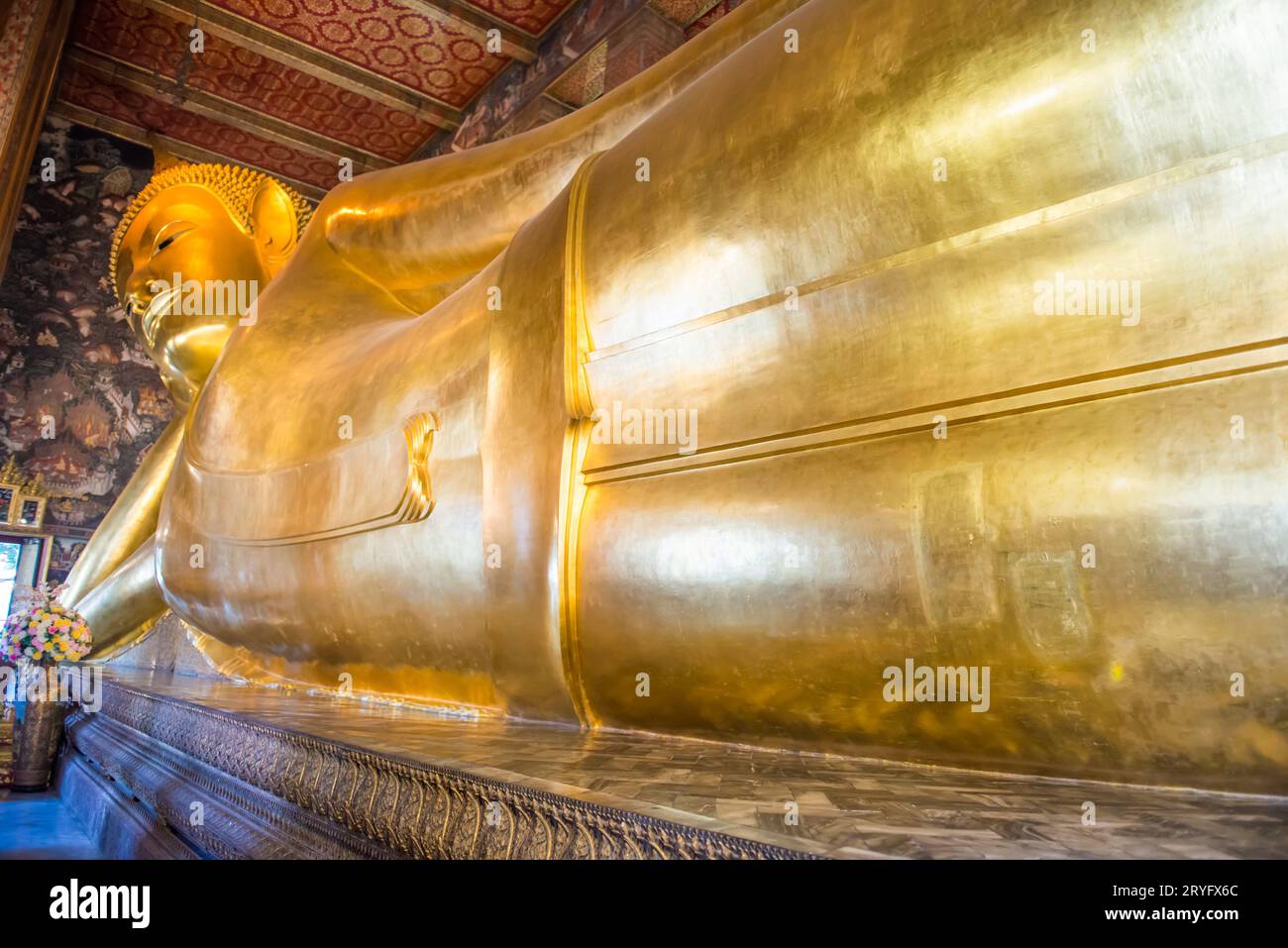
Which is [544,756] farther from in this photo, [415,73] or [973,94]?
[415,73]

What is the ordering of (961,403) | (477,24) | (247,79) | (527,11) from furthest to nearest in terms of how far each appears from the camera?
(247,79) → (477,24) → (527,11) → (961,403)

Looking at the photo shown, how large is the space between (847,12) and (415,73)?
6.38 meters

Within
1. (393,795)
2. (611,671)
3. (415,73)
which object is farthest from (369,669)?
(415,73)

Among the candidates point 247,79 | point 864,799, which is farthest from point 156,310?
point 247,79

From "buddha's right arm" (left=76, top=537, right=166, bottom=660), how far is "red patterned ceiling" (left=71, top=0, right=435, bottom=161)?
495 centimetres

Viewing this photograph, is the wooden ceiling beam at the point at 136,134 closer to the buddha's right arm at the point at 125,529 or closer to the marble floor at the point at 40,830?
the buddha's right arm at the point at 125,529

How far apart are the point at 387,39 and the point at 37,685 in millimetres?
5237

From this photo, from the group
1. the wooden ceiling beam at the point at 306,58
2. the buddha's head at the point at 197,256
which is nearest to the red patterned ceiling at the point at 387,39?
the wooden ceiling beam at the point at 306,58

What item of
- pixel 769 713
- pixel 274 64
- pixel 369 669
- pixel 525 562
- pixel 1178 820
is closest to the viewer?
pixel 1178 820

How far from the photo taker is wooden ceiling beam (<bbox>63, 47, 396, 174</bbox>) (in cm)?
656

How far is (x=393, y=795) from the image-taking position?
2.98 ft

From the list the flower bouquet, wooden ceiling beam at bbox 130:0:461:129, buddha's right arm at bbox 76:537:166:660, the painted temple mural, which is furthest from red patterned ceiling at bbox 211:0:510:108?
the flower bouquet

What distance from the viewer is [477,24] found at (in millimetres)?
5938

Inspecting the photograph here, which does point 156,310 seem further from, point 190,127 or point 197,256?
point 190,127
